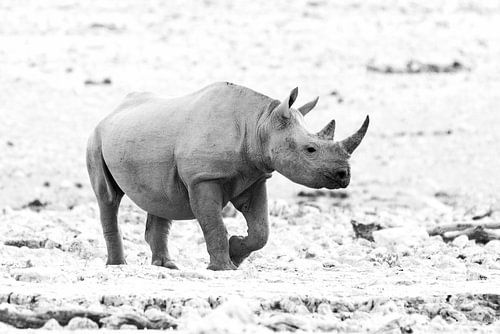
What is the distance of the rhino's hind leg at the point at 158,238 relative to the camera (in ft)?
30.5

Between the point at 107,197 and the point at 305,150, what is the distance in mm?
2021

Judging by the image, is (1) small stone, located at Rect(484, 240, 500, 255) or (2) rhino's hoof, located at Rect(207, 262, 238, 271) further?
(1) small stone, located at Rect(484, 240, 500, 255)

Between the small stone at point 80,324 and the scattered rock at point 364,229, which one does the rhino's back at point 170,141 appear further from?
the scattered rock at point 364,229

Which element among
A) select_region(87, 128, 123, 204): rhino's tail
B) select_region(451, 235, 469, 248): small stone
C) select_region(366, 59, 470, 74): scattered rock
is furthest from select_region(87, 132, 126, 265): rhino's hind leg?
select_region(366, 59, 470, 74): scattered rock

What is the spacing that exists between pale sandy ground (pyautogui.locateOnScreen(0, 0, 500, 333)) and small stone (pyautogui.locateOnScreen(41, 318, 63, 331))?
22 centimetres

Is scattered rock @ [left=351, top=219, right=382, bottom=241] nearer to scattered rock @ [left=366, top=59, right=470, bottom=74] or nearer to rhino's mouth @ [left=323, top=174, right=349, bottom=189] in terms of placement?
rhino's mouth @ [left=323, top=174, right=349, bottom=189]

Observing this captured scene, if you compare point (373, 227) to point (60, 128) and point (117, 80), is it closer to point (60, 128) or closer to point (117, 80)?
point (60, 128)

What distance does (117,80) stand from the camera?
72.3 ft

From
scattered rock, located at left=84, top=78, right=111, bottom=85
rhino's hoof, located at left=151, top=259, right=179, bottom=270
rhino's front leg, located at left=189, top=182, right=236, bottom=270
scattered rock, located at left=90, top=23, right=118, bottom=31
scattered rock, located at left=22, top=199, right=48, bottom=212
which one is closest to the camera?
rhino's front leg, located at left=189, top=182, right=236, bottom=270

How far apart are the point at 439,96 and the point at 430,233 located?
417 inches

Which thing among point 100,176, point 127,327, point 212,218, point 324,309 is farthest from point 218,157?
point 127,327

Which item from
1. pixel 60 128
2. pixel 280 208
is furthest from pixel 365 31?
pixel 280 208

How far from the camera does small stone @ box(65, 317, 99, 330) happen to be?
604 centimetres

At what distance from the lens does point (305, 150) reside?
27.2ft
